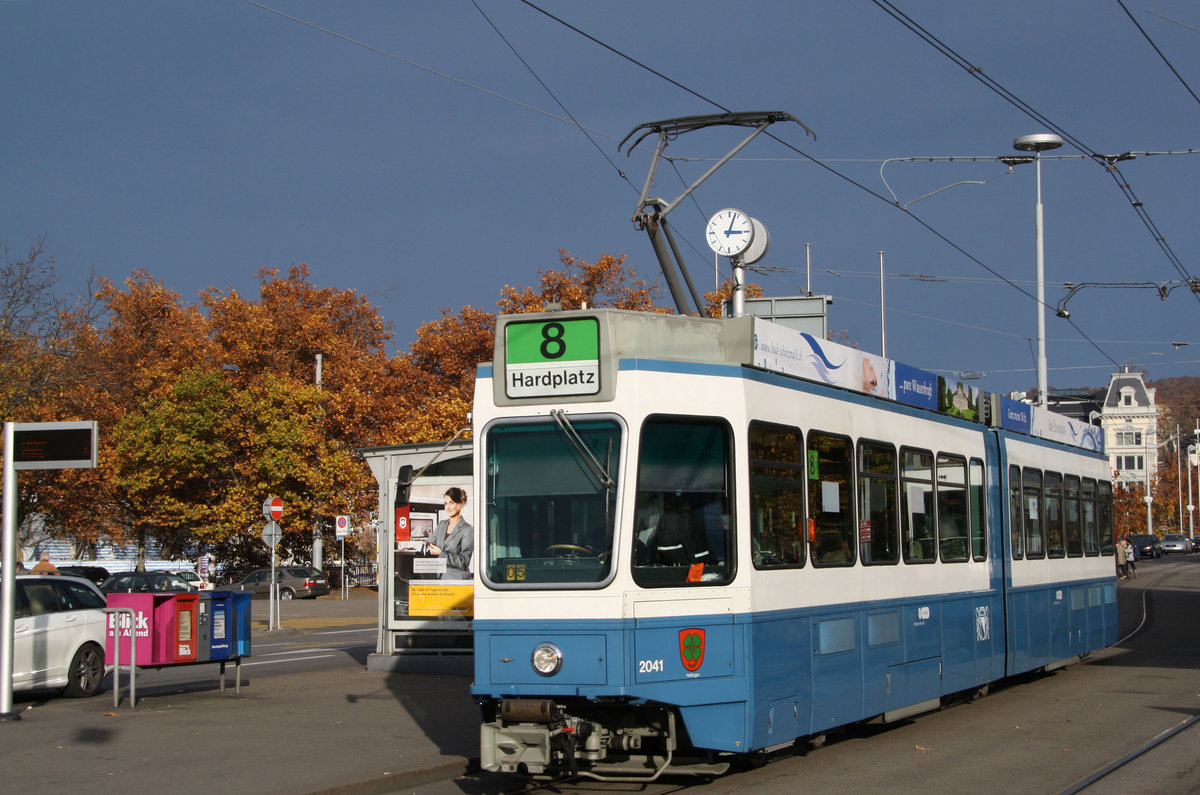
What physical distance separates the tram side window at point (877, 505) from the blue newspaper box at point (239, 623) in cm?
790

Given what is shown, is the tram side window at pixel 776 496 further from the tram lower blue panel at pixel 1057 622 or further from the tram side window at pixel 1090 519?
the tram side window at pixel 1090 519

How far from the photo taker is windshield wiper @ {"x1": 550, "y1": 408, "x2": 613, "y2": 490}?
824cm

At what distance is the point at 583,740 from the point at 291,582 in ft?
136

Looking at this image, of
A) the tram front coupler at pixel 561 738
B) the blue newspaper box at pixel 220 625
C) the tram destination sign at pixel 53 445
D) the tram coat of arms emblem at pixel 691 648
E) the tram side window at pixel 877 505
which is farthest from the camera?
the blue newspaper box at pixel 220 625

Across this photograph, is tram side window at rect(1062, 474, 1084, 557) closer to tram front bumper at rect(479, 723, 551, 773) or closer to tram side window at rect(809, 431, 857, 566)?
tram side window at rect(809, 431, 857, 566)

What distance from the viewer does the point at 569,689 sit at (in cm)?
822

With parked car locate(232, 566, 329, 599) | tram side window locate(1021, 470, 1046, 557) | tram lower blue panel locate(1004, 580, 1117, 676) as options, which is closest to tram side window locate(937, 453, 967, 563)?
tram lower blue panel locate(1004, 580, 1117, 676)

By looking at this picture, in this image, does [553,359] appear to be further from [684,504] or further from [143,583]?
[143,583]

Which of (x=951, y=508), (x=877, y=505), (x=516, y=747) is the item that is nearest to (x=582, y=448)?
(x=516, y=747)

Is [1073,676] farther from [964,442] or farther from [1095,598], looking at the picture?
[964,442]

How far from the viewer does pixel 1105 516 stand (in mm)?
18938

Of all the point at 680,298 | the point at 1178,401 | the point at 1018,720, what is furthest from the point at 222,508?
the point at 1178,401

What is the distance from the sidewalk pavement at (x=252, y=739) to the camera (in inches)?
371

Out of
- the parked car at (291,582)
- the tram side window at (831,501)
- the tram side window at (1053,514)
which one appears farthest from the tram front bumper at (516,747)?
the parked car at (291,582)
